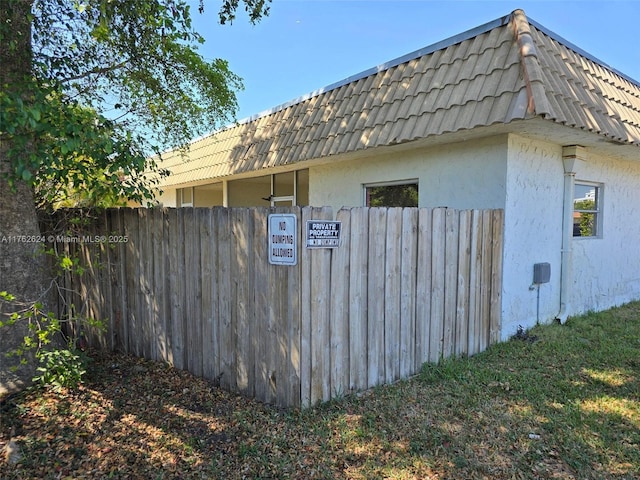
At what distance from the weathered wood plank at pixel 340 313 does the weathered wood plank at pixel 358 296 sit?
0.17 feet

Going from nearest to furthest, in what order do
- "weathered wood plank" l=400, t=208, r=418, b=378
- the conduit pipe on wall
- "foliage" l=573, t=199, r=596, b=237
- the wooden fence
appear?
the wooden fence
"weathered wood plank" l=400, t=208, r=418, b=378
the conduit pipe on wall
"foliage" l=573, t=199, r=596, b=237

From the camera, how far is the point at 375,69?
21.1 ft

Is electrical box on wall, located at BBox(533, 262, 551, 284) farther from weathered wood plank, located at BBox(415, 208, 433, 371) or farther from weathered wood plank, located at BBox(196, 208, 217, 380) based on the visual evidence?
weathered wood plank, located at BBox(196, 208, 217, 380)

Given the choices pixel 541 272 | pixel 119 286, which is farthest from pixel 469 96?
pixel 119 286

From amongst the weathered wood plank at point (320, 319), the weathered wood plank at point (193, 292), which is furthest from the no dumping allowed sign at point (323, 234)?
the weathered wood plank at point (193, 292)

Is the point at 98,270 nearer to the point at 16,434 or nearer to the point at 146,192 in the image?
the point at 146,192

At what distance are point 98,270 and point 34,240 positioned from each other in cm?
137

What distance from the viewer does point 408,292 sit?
4281 millimetres

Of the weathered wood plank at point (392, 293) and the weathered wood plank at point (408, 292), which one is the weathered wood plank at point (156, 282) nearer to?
the weathered wood plank at point (392, 293)

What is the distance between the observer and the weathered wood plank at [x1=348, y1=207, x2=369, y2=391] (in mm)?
3742

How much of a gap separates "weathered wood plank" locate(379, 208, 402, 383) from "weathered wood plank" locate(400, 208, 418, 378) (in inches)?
2.4

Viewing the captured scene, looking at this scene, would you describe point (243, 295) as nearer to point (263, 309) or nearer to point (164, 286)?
point (263, 309)

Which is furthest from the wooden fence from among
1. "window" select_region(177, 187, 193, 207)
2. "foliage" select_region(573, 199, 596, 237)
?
"window" select_region(177, 187, 193, 207)

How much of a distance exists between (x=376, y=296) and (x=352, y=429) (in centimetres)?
131
